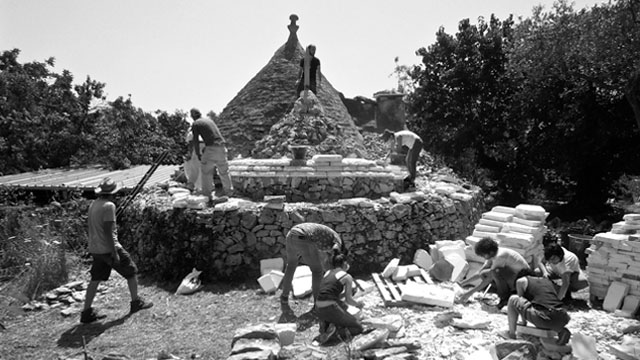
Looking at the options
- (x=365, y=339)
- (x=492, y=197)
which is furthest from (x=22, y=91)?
(x=492, y=197)

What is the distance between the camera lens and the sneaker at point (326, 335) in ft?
12.8

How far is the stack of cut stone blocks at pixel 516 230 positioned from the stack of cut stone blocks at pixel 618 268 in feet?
2.33

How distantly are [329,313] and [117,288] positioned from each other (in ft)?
12.4

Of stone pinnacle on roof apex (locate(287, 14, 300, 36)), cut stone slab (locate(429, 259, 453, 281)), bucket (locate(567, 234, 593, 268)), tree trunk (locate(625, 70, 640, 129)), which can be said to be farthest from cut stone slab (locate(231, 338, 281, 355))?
stone pinnacle on roof apex (locate(287, 14, 300, 36))

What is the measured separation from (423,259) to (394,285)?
0.94m

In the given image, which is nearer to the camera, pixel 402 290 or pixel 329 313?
pixel 329 313

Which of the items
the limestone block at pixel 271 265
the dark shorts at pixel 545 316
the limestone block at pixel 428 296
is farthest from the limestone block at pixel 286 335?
the dark shorts at pixel 545 316

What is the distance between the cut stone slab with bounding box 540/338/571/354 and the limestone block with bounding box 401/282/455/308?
126cm

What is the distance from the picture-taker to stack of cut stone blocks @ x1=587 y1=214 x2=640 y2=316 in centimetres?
475

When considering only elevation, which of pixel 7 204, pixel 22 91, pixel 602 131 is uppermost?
pixel 22 91

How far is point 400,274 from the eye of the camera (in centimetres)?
561

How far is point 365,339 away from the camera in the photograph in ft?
12.0

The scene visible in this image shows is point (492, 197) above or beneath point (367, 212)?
beneath

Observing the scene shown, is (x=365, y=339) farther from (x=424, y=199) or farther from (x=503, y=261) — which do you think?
(x=424, y=199)
